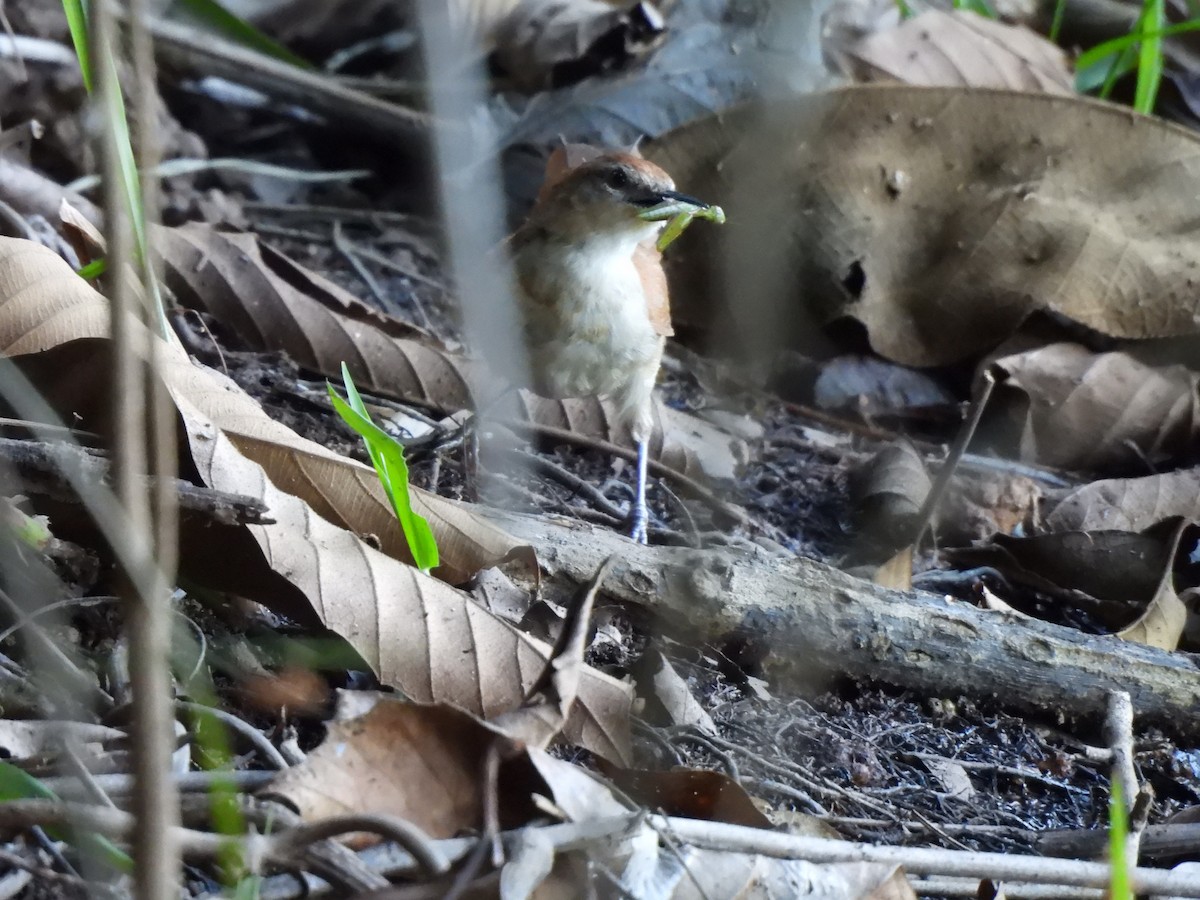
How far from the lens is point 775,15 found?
4.32m

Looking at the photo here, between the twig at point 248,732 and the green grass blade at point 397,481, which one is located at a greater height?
the green grass blade at point 397,481

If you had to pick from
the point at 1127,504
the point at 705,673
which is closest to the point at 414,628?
the point at 705,673

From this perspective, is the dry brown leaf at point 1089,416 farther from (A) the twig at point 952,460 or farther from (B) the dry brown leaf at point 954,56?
(B) the dry brown leaf at point 954,56

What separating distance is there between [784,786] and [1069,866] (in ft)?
1.42

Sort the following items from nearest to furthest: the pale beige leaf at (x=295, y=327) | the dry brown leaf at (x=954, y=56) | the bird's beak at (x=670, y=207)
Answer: the pale beige leaf at (x=295, y=327) < the bird's beak at (x=670, y=207) < the dry brown leaf at (x=954, y=56)

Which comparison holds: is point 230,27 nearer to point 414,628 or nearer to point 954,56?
point 954,56

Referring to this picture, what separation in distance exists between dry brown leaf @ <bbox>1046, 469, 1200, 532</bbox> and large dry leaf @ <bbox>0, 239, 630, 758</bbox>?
1641mm

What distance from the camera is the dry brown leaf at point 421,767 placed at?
156 cm

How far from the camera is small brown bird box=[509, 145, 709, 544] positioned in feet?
11.5

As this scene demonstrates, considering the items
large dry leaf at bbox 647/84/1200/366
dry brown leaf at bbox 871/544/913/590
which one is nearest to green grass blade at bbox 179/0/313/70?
large dry leaf at bbox 647/84/1200/366

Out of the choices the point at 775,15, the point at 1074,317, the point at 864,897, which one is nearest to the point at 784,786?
the point at 864,897

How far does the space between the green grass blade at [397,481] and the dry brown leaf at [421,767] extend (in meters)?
0.47

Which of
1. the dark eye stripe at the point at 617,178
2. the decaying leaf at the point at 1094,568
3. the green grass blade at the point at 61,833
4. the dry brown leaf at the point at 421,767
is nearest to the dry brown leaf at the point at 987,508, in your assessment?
the decaying leaf at the point at 1094,568

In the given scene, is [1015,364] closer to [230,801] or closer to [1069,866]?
[1069,866]
